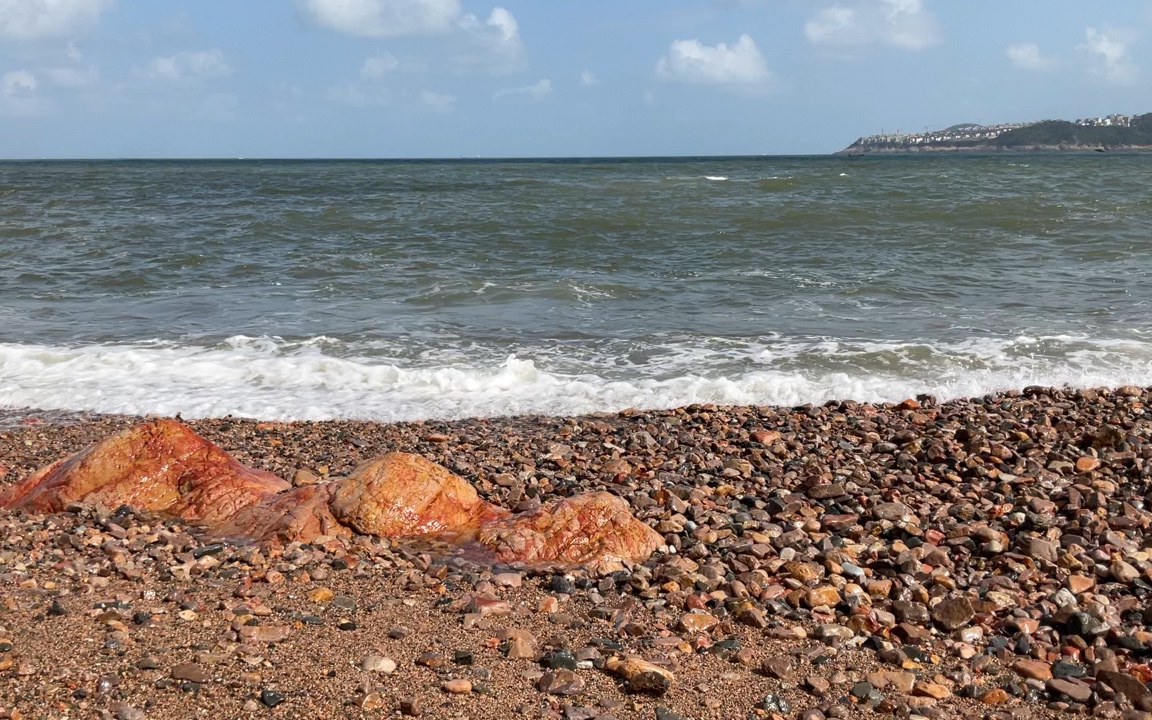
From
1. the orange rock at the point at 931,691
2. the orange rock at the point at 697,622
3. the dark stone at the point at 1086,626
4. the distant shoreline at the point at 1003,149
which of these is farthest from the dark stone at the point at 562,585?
the distant shoreline at the point at 1003,149

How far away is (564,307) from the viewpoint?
1266 centimetres

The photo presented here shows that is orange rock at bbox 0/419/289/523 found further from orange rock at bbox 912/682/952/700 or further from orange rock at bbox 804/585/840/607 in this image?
orange rock at bbox 912/682/952/700

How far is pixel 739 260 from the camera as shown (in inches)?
665

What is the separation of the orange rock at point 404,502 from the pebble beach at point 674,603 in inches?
5.8

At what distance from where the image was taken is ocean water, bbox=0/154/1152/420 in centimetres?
860

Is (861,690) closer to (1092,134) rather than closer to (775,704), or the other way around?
(775,704)

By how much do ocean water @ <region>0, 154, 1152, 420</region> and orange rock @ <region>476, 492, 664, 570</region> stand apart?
318cm

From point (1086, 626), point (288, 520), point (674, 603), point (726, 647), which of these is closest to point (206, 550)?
point (288, 520)

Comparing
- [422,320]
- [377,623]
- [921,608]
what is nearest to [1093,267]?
[422,320]

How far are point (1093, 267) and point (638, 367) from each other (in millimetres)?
9841

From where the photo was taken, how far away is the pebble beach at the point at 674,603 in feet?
10.6

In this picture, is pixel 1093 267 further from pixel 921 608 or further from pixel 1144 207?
pixel 921 608

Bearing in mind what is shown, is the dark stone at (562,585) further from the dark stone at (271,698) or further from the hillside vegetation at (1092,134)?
the hillside vegetation at (1092,134)

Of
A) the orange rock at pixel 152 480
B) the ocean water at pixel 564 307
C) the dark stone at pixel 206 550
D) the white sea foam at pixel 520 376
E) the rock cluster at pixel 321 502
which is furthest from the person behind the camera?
the ocean water at pixel 564 307
